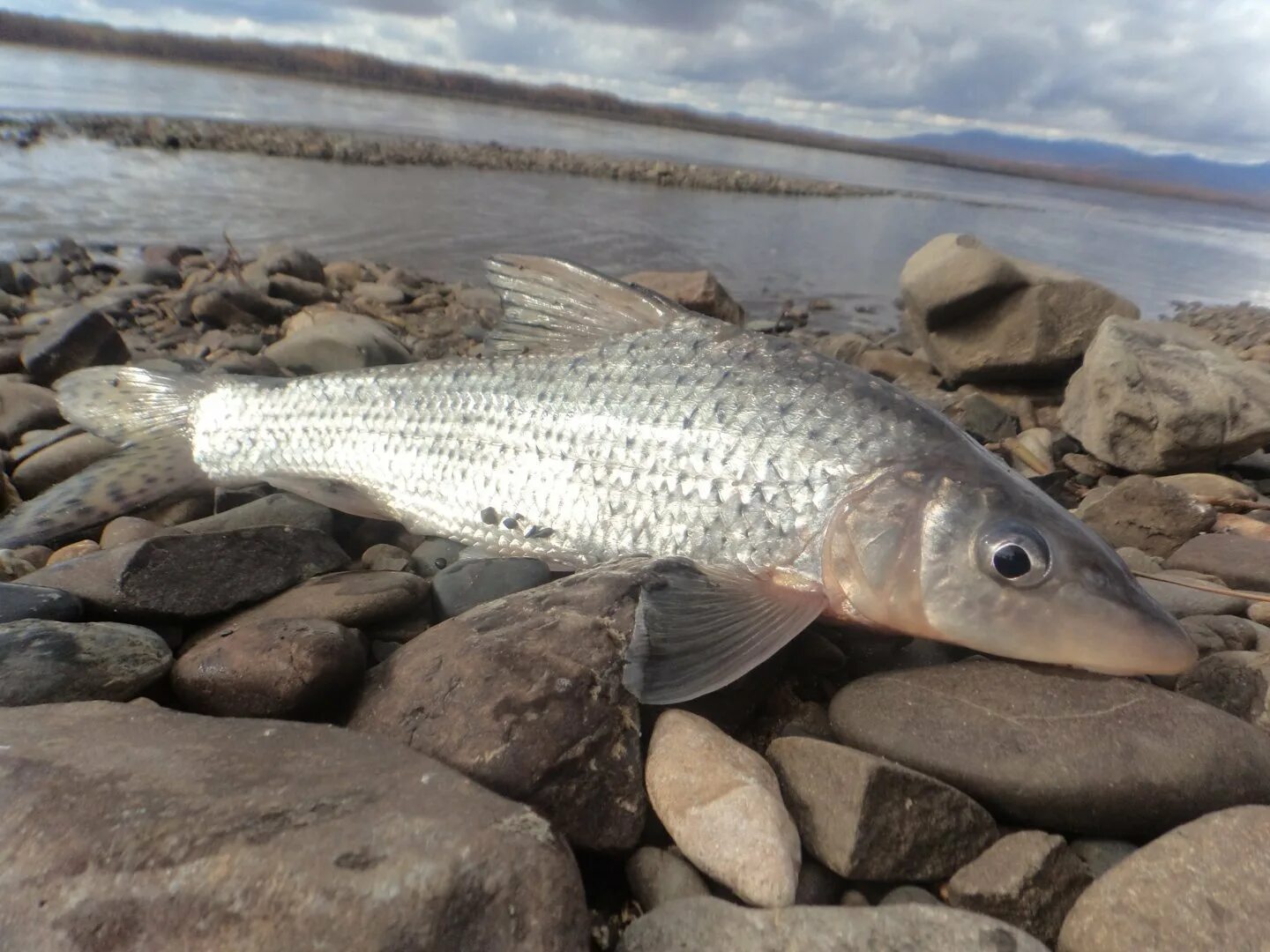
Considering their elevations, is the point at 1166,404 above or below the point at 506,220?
above

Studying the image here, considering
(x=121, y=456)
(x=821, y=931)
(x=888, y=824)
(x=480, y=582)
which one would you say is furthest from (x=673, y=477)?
(x=121, y=456)

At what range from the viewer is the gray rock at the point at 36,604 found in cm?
241

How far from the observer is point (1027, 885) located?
1885mm

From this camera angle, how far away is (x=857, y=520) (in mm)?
2746

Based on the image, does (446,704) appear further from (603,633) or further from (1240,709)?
(1240,709)

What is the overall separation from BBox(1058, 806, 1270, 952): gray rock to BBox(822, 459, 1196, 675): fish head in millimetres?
598

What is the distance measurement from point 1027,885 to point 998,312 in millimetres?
5936

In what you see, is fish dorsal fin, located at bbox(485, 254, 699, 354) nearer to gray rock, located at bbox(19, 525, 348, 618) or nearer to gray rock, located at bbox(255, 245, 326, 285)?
gray rock, located at bbox(19, 525, 348, 618)

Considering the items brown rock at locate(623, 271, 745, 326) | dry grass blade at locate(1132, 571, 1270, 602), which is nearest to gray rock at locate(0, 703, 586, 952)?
dry grass blade at locate(1132, 571, 1270, 602)

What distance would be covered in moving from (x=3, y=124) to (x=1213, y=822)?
27.6 metres

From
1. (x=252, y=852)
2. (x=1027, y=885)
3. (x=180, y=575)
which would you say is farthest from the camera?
(x=180, y=575)

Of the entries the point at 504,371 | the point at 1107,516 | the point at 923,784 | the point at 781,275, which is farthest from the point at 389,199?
the point at 923,784

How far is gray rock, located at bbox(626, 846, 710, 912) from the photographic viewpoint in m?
1.92

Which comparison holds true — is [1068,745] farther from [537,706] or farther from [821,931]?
[537,706]
